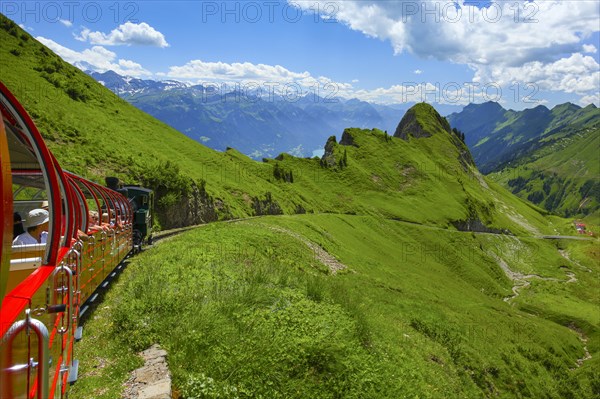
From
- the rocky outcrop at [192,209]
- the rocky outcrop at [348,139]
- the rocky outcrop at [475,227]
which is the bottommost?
the rocky outcrop at [475,227]

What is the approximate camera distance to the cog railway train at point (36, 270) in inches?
188

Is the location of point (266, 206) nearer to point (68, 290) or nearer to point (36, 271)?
point (68, 290)

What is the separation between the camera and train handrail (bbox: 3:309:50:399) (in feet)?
15.8

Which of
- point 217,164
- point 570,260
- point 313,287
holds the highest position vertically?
point 217,164

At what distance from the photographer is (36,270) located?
763 cm

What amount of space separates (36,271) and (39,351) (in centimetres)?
291

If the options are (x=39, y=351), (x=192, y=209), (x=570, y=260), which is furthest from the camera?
(x=570, y=260)

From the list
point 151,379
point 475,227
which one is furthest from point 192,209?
point 475,227

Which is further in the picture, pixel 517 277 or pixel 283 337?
pixel 517 277

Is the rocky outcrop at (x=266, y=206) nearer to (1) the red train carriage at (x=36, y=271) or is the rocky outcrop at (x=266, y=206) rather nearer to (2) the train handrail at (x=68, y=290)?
(1) the red train carriage at (x=36, y=271)

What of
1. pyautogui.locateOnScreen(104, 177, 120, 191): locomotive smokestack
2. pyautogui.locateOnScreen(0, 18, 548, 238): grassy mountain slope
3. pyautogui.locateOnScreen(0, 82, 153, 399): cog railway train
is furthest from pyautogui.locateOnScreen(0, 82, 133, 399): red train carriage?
pyautogui.locateOnScreen(0, 18, 548, 238): grassy mountain slope

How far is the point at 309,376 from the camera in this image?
12156 millimetres

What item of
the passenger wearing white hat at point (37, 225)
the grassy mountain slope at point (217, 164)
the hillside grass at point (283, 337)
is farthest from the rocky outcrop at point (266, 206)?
the passenger wearing white hat at point (37, 225)

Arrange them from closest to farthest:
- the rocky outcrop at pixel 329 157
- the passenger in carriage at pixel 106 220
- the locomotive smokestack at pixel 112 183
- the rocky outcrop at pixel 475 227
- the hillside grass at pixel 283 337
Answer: the hillside grass at pixel 283 337 < the passenger in carriage at pixel 106 220 < the locomotive smokestack at pixel 112 183 < the rocky outcrop at pixel 475 227 < the rocky outcrop at pixel 329 157
